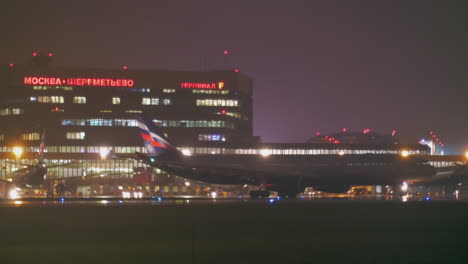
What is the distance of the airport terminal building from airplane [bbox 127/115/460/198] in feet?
176

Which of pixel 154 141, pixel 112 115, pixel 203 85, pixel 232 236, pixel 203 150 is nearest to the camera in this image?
pixel 232 236

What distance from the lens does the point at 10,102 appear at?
5502 inches

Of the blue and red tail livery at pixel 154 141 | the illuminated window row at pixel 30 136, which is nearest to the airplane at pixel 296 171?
the blue and red tail livery at pixel 154 141

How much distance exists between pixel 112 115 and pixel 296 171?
76158 millimetres

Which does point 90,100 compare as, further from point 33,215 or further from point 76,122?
point 33,215

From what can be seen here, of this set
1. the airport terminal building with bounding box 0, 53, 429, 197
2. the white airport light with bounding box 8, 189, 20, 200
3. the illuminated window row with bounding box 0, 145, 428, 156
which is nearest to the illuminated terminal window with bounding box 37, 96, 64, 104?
the airport terminal building with bounding box 0, 53, 429, 197

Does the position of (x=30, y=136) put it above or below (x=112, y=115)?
below

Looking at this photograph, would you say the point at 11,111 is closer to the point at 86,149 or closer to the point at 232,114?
the point at 86,149

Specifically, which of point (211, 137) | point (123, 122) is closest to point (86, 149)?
point (123, 122)

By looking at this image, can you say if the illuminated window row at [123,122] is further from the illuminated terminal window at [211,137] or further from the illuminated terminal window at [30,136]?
the illuminated terminal window at [30,136]

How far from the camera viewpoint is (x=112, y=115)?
442ft

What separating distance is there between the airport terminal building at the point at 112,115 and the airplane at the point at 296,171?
5365cm

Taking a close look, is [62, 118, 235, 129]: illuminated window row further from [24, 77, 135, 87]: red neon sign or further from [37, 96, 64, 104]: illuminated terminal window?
[24, 77, 135, 87]: red neon sign

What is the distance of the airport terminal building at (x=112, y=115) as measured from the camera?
426ft
